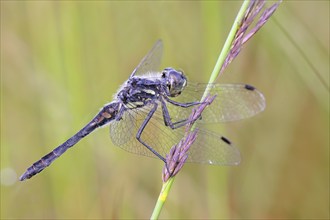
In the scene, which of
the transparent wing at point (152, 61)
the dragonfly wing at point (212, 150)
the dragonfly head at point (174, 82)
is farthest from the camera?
the transparent wing at point (152, 61)

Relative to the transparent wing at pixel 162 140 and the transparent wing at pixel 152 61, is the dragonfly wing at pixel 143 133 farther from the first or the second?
the transparent wing at pixel 152 61

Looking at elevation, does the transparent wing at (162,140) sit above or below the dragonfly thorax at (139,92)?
below

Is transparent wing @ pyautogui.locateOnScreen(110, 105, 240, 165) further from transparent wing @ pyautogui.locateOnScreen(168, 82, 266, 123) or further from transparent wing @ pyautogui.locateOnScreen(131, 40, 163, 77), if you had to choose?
transparent wing @ pyautogui.locateOnScreen(131, 40, 163, 77)

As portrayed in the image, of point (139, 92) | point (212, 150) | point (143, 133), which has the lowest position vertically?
point (212, 150)

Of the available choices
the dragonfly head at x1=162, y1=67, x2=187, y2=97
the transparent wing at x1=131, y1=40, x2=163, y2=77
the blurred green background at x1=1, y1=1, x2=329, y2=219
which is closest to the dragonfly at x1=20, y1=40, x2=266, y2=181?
the dragonfly head at x1=162, y1=67, x2=187, y2=97

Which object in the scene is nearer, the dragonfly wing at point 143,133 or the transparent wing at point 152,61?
the dragonfly wing at point 143,133

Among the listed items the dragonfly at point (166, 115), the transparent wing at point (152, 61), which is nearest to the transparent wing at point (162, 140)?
the dragonfly at point (166, 115)

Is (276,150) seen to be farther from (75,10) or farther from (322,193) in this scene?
(75,10)

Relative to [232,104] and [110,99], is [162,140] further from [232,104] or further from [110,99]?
[110,99]

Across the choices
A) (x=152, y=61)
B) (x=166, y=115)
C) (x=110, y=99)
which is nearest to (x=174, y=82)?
(x=166, y=115)
